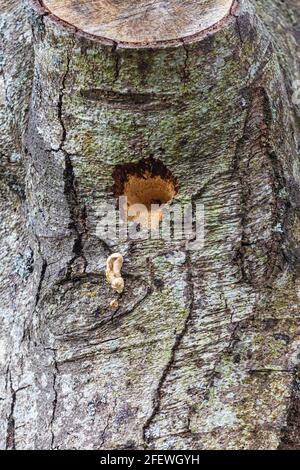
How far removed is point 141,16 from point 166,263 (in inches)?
24.3

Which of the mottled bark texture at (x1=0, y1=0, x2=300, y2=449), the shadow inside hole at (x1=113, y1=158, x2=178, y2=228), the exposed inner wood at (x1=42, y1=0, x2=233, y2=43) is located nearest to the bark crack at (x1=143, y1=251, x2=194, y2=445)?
the mottled bark texture at (x1=0, y1=0, x2=300, y2=449)

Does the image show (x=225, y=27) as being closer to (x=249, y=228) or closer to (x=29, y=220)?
(x=249, y=228)

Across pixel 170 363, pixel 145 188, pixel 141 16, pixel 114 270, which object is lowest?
pixel 170 363

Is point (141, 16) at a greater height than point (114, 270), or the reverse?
point (141, 16)

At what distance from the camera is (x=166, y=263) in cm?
180

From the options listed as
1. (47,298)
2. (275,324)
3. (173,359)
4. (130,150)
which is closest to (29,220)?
(47,298)

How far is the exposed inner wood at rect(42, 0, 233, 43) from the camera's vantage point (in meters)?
Answer: 1.75

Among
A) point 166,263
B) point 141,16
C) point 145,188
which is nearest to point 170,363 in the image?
point 166,263

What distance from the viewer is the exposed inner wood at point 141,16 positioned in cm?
175

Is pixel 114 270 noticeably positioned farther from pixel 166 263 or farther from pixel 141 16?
pixel 141 16

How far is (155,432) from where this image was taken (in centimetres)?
168

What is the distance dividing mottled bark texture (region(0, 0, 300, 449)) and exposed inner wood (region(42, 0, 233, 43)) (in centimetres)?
4

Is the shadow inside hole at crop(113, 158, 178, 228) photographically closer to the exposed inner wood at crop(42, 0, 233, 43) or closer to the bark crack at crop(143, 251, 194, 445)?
the bark crack at crop(143, 251, 194, 445)

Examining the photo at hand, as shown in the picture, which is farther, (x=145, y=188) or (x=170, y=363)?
(x=145, y=188)
